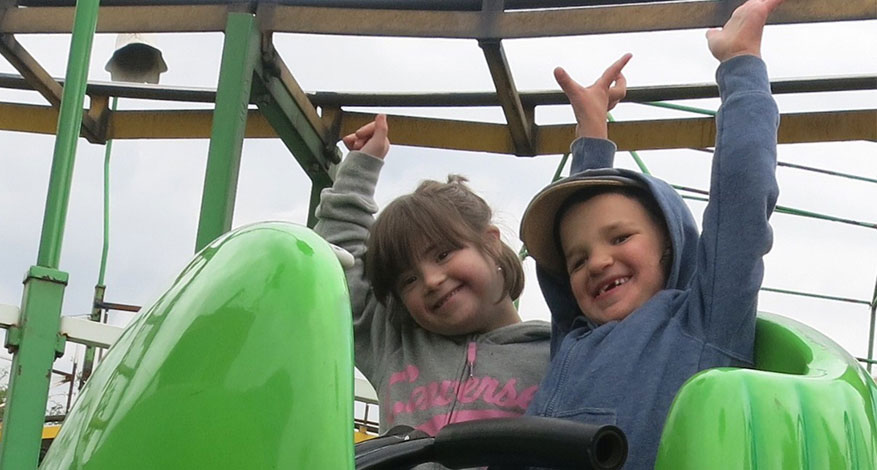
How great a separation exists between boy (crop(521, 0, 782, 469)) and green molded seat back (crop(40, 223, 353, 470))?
354 millimetres

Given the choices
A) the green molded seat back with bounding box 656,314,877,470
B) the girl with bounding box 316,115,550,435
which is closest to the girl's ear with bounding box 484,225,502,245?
the girl with bounding box 316,115,550,435

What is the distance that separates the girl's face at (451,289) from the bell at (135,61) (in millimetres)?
1472

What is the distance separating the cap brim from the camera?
0.91m

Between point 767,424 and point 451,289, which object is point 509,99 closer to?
point 451,289

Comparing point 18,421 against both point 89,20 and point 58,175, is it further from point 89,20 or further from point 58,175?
point 89,20

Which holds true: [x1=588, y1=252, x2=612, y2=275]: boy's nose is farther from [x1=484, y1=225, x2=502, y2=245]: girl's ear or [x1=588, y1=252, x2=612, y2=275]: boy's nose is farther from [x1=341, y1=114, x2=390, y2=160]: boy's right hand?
[x1=341, y1=114, x2=390, y2=160]: boy's right hand

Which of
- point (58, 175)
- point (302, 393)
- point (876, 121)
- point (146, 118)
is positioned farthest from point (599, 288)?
point (146, 118)

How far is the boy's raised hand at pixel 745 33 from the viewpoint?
0.87 metres

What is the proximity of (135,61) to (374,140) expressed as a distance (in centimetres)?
129

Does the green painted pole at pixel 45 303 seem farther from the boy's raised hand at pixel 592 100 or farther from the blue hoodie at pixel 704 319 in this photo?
the blue hoodie at pixel 704 319

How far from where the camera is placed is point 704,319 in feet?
2.60

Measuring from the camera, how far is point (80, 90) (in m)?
1.53

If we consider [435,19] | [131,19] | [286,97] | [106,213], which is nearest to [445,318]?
[435,19]

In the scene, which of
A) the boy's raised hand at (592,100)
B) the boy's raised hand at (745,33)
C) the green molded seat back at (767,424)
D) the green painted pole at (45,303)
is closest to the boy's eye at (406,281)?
the boy's raised hand at (592,100)
